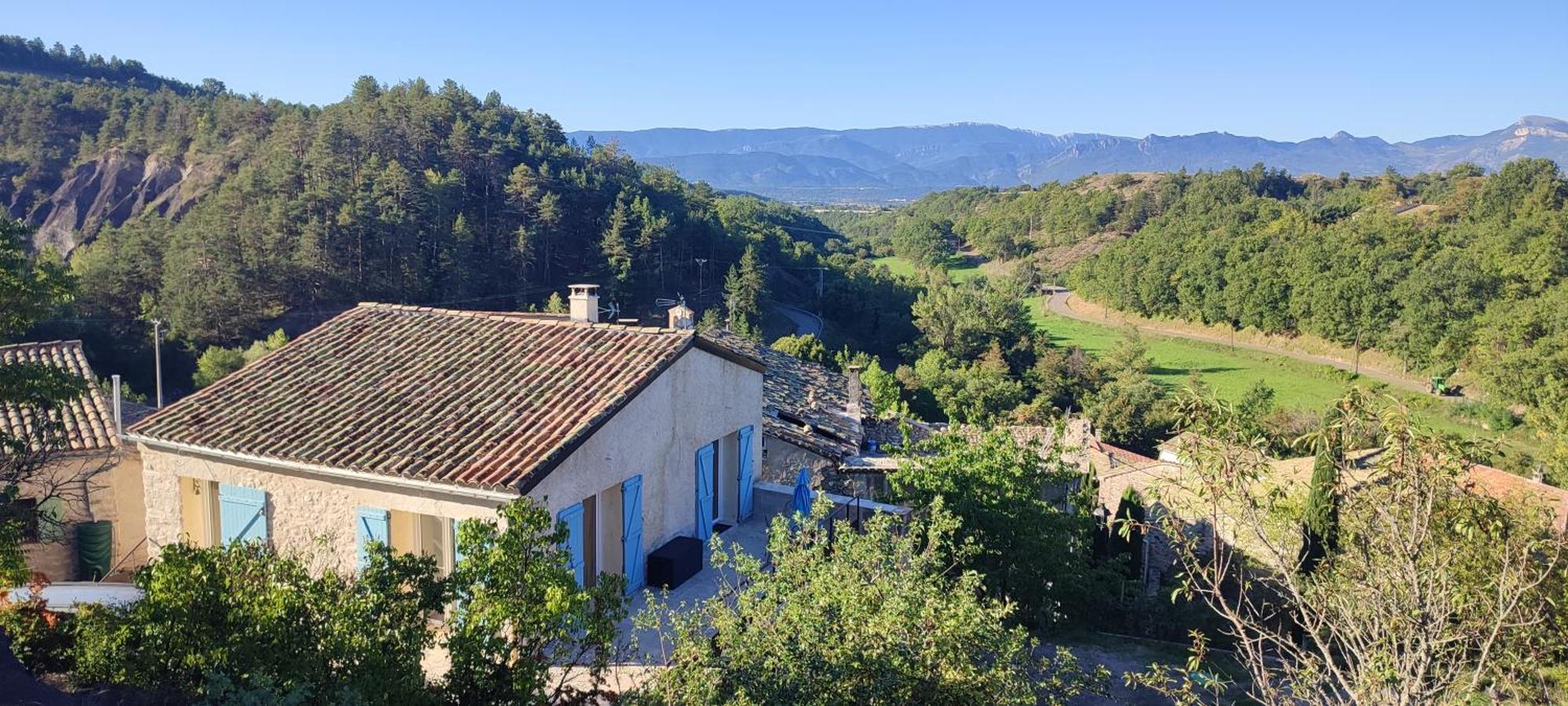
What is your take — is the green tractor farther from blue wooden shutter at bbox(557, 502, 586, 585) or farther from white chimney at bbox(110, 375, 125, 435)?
white chimney at bbox(110, 375, 125, 435)

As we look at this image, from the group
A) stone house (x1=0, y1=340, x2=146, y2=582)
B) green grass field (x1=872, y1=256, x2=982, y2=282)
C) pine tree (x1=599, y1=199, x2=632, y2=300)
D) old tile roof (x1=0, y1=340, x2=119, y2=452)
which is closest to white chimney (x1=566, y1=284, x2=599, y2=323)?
old tile roof (x1=0, y1=340, x2=119, y2=452)

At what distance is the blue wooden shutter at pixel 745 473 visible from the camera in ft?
48.4

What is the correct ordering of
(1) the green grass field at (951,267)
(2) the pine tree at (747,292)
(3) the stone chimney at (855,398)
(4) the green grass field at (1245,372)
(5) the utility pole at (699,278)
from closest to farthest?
(3) the stone chimney at (855,398)
(4) the green grass field at (1245,372)
(2) the pine tree at (747,292)
(5) the utility pole at (699,278)
(1) the green grass field at (951,267)

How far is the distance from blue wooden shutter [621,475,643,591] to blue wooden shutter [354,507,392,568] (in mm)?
2686

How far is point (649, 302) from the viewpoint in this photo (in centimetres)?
6412

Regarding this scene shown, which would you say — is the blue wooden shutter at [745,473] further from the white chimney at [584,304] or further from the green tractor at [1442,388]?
the green tractor at [1442,388]

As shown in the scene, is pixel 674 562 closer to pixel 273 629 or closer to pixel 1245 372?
pixel 273 629

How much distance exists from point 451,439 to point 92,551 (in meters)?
8.05

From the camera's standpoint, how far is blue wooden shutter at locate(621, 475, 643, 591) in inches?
455

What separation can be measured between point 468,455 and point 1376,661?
8667 millimetres

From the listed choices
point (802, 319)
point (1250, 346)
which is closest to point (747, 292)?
point (802, 319)

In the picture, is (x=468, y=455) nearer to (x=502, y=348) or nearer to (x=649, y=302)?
(x=502, y=348)

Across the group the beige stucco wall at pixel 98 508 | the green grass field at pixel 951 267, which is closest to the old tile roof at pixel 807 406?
the beige stucco wall at pixel 98 508

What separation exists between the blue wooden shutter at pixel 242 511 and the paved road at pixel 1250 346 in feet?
166
